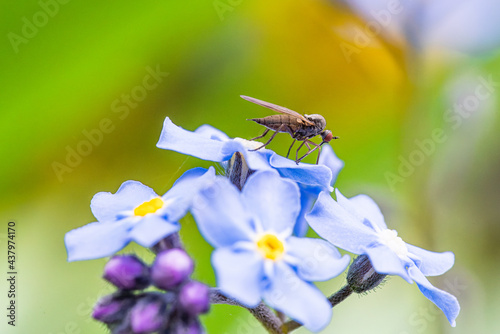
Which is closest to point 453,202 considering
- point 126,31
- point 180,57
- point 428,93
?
point 428,93

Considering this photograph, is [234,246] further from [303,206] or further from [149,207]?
[303,206]

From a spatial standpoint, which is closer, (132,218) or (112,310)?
(112,310)

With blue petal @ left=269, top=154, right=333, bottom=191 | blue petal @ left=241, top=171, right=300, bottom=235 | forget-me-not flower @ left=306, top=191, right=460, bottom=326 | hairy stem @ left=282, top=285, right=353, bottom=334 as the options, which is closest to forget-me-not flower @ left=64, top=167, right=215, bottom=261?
blue petal @ left=241, top=171, right=300, bottom=235

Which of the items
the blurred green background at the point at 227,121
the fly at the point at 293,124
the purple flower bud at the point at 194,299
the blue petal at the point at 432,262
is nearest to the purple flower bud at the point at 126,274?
the purple flower bud at the point at 194,299

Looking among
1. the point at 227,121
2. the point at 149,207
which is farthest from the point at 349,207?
the point at 227,121

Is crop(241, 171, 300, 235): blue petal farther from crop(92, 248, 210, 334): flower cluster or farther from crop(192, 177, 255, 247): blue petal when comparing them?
crop(92, 248, 210, 334): flower cluster

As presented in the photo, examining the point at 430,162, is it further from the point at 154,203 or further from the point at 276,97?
the point at 154,203
